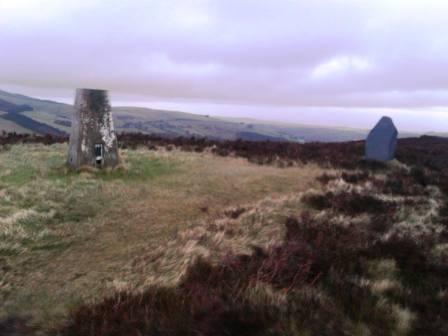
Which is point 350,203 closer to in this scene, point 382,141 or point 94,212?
point 94,212

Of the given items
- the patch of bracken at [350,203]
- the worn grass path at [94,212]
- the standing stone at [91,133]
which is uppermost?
the standing stone at [91,133]

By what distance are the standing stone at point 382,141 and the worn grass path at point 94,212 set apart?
3.47 m

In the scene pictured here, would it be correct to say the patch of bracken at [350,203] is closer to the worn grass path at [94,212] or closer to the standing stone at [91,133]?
the worn grass path at [94,212]

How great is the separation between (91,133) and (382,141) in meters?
12.4

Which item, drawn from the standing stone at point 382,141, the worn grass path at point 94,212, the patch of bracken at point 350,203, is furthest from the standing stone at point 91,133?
the standing stone at point 382,141

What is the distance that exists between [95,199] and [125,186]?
5.09ft

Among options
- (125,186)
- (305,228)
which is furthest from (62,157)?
(305,228)

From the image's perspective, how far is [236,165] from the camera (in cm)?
1644

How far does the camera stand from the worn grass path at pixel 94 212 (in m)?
6.01

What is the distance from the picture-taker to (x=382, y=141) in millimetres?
17828

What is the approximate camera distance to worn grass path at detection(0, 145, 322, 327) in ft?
19.7

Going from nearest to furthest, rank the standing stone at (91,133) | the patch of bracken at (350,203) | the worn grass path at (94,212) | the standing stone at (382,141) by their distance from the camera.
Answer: the worn grass path at (94,212)
the patch of bracken at (350,203)
the standing stone at (91,133)
the standing stone at (382,141)

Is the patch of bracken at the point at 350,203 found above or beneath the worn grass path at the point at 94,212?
above

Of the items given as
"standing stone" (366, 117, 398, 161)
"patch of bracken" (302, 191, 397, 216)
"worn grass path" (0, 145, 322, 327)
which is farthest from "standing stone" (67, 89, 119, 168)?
"standing stone" (366, 117, 398, 161)
